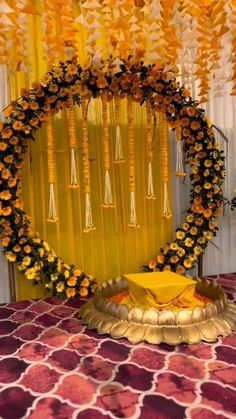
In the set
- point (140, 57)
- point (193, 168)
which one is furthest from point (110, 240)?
point (140, 57)

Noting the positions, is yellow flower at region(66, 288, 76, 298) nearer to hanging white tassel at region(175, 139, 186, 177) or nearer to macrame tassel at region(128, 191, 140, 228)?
macrame tassel at region(128, 191, 140, 228)

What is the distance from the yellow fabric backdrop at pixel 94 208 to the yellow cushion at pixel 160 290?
785 mm

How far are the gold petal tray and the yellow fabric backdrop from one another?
766 millimetres

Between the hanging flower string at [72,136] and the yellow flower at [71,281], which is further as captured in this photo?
the yellow flower at [71,281]

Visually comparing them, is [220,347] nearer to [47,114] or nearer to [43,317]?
[43,317]

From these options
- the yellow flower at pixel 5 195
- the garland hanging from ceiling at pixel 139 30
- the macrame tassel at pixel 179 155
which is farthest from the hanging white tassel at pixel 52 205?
the macrame tassel at pixel 179 155

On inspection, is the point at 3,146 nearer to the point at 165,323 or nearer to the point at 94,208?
the point at 94,208

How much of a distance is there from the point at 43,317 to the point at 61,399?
39.2 inches

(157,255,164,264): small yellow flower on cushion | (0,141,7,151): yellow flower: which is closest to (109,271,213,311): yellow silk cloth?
(157,255,164,264): small yellow flower on cushion

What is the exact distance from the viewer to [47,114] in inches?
111

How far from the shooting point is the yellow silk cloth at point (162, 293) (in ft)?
7.59

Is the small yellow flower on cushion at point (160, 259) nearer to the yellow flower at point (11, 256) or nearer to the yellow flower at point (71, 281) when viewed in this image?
the yellow flower at point (71, 281)

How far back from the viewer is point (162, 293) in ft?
7.58

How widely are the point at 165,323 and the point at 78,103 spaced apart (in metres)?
1.54
